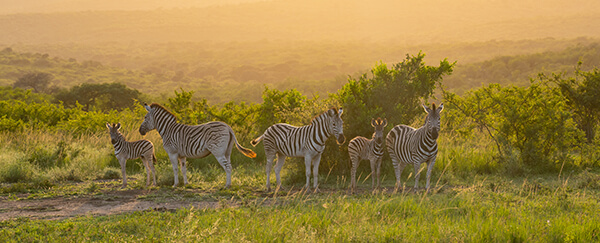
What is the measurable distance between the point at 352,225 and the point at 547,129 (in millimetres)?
9161

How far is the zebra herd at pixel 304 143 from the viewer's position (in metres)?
11.0

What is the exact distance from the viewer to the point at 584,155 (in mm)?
14852

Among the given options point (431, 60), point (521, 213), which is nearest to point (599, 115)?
point (521, 213)

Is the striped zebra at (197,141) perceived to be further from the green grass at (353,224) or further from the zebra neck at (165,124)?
the green grass at (353,224)

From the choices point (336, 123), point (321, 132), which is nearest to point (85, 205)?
point (321, 132)

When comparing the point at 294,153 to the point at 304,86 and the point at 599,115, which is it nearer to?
the point at 599,115

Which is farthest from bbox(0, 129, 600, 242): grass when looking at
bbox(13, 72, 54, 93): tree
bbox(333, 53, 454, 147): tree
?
bbox(13, 72, 54, 93): tree

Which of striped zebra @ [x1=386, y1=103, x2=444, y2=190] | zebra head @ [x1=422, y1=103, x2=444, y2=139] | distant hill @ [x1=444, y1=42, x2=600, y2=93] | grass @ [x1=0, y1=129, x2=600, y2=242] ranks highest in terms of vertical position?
zebra head @ [x1=422, y1=103, x2=444, y2=139]

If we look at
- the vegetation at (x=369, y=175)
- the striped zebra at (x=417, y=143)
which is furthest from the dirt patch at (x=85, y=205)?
the striped zebra at (x=417, y=143)

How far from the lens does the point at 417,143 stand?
11.1 meters

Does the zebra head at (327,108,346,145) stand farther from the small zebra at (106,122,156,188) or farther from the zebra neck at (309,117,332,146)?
the small zebra at (106,122,156,188)

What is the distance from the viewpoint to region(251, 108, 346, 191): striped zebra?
11070 millimetres

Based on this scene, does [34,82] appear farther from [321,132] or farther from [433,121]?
[433,121]

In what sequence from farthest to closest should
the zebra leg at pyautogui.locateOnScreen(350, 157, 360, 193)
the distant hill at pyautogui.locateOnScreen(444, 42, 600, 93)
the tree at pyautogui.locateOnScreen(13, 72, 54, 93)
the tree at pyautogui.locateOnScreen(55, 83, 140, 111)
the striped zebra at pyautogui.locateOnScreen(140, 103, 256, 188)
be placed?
the distant hill at pyautogui.locateOnScreen(444, 42, 600, 93) → the tree at pyautogui.locateOnScreen(13, 72, 54, 93) → the tree at pyautogui.locateOnScreen(55, 83, 140, 111) → the striped zebra at pyautogui.locateOnScreen(140, 103, 256, 188) → the zebra leg at pyautogui.locateOnScreen(350, 157, 360, 193)
